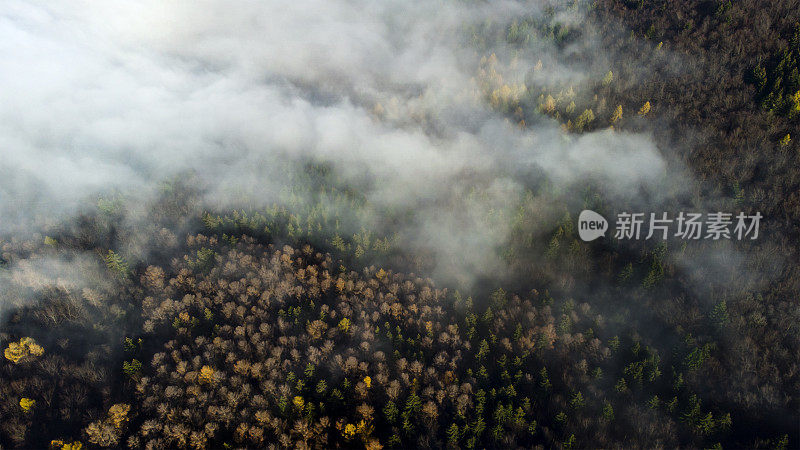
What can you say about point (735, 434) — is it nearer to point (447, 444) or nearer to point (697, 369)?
point (697, 369)

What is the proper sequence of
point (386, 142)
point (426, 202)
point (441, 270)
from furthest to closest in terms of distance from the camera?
point (386, 142) → point (426, 202) → point (441, 270)

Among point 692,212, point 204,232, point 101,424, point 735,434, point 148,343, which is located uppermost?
point 692,212

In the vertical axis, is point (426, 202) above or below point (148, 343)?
above

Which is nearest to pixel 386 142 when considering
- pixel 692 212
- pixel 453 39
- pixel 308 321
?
pixel 453 39

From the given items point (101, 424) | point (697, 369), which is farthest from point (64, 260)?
point (697, 369)

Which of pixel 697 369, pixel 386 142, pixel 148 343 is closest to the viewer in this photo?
pixel 697 369

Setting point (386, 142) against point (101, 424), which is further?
point (386, 142)

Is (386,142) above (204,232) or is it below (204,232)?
above

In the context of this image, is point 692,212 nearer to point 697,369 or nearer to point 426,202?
point 697,369

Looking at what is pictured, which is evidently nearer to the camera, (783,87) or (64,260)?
(783,87)
